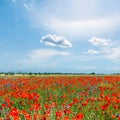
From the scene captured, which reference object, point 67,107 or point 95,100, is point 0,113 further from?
point 95,100

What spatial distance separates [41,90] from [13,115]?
803cm

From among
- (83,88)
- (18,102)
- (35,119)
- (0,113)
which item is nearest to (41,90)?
(83,88)

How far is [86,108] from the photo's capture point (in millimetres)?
8359

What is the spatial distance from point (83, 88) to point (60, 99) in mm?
3703

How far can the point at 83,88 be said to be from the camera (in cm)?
1436

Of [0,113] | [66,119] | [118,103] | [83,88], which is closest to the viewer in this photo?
[66,119]

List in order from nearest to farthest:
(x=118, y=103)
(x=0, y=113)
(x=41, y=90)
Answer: (x=0, y=113)
(x=118, y=103)
(x=41, y=90)

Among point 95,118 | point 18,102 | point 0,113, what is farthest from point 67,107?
point 18,102

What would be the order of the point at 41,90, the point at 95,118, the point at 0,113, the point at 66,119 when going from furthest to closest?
1. the point at 41,90
2. the point at 0,113
3. the point at 95,118
4. the point at 66,119

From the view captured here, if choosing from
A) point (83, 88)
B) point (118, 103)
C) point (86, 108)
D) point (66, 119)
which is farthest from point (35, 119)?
point (83, 88)

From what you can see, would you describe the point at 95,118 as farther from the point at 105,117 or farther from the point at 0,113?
the point at 0,113

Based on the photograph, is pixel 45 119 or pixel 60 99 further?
pixel 60 99

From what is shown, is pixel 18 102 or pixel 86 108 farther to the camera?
pixel 18 102

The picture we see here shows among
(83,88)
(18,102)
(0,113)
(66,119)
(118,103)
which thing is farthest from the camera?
(83,88)
